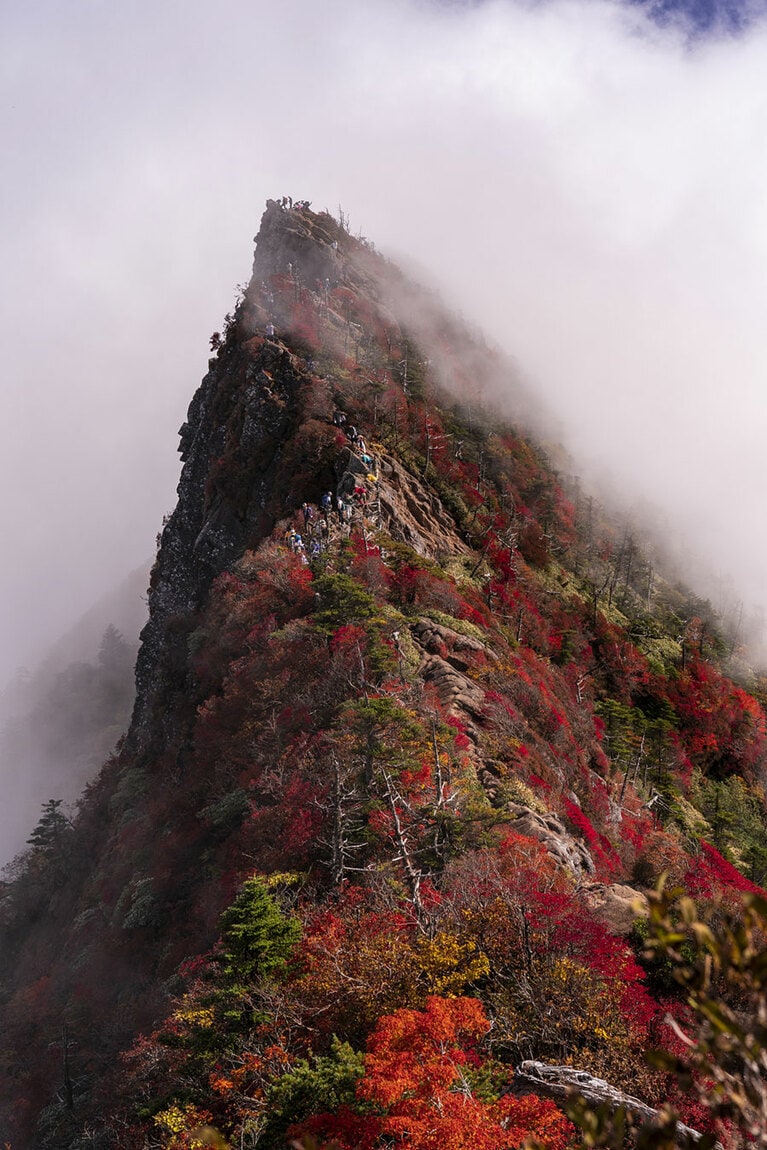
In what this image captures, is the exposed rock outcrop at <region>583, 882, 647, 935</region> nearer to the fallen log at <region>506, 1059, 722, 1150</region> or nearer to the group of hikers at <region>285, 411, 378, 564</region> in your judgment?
the fallen log at <region>506, 1059, 722, 1150</region>

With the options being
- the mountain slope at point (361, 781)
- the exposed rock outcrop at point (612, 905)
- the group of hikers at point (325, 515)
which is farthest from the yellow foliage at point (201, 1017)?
the group of hikers at point (325, 515)

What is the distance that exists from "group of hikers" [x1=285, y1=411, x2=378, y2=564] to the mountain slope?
1.02 ft

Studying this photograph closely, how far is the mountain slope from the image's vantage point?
48.6ft

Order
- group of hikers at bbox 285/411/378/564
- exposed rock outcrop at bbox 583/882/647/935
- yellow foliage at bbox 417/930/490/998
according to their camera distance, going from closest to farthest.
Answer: yellow foliage at bbox 417/930/490/998, exposed rock outcrop at bbox 583/882/647/935, group of hikers at bbox 285/411/378/564

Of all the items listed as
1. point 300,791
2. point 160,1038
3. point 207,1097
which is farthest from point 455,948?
point 300,791

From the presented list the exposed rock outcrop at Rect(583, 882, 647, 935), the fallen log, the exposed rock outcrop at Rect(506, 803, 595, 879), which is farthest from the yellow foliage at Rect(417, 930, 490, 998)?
the exposed rock outcrop at Rect(506, 803, 595, 879)

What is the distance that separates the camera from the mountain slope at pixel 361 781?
14820 millimetres

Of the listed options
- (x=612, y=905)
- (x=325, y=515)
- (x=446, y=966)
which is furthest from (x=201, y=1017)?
(x=325, y=515)

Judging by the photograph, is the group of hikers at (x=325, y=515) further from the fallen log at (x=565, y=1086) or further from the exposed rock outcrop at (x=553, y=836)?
the fallen log at (x=565, y=1086)

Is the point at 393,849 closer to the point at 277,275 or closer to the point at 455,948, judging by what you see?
the point at 455,948

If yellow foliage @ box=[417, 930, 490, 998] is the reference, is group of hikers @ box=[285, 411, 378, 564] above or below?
above

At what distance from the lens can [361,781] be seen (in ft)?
80.9

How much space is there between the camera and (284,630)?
35094 millimetres

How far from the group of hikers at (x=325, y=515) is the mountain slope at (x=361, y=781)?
0.31 m
